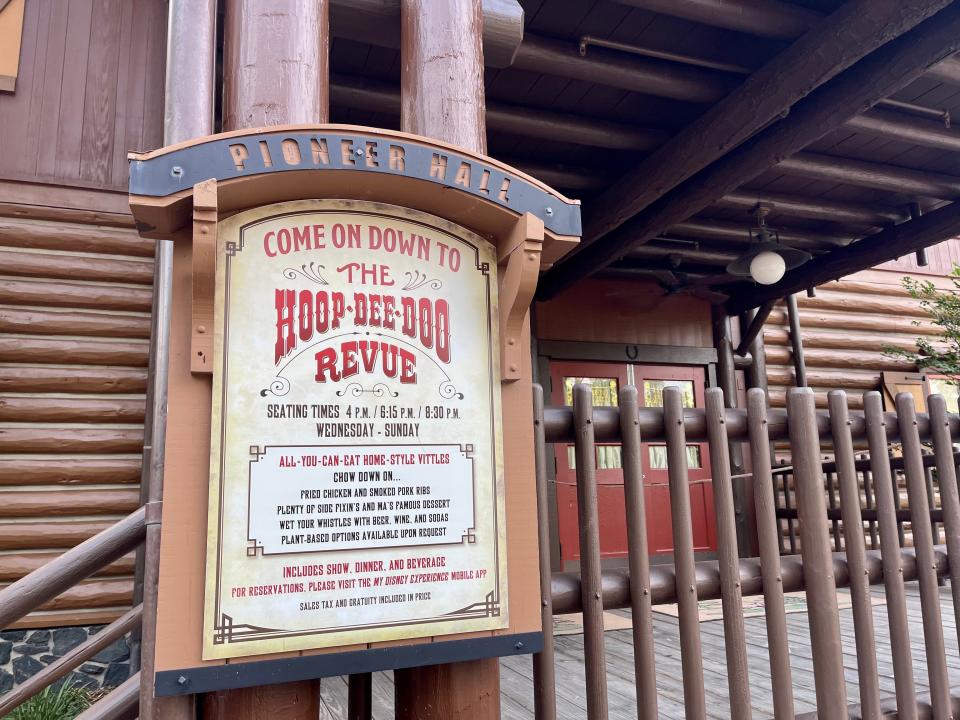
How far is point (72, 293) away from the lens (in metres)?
5.12

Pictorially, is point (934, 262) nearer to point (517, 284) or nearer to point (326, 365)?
point (517, 284)

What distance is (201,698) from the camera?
1525mm

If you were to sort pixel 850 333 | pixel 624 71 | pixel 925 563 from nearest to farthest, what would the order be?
pixel 925 563
pixel 624 71
pixel 850 333

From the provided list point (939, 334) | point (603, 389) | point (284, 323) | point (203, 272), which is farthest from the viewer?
point (939, 334)

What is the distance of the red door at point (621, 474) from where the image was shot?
6879 mm

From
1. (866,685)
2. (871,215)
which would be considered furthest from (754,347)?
(866,685)

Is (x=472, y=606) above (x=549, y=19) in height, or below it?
below

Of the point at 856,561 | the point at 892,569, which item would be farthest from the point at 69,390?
the point at 892,569

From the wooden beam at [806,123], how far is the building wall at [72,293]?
396 centimetres

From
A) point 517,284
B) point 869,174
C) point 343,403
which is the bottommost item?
point 343,403

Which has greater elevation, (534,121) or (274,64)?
(534,121)

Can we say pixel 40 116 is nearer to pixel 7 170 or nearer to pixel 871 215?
pixel 7 170

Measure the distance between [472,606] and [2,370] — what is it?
4776 mm

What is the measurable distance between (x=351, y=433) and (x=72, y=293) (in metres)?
4.63
